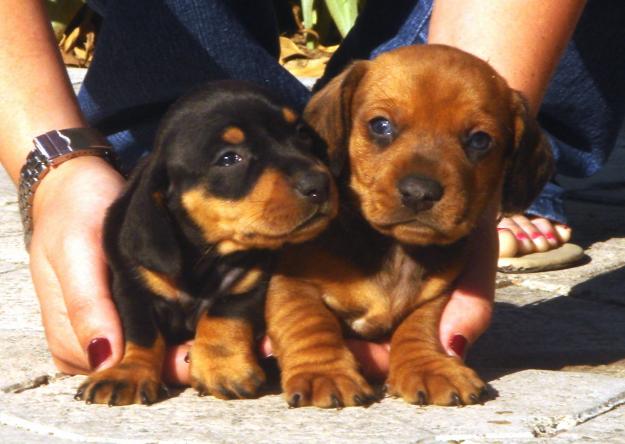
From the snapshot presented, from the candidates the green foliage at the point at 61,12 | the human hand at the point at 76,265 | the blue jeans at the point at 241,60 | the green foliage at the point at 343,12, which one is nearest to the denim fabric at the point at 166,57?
the blue jeans at the point at 241,60

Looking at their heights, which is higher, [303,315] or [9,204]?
[303,315]

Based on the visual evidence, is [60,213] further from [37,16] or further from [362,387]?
[362,387]

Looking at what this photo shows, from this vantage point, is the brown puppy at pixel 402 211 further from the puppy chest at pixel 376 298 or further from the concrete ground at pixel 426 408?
the concrete ground at pixel 426 408

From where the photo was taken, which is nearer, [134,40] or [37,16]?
[37,16]

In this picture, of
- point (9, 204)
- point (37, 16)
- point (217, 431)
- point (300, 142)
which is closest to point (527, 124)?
point (300, 142)

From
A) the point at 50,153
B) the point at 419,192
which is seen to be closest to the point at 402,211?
the point at 419,192

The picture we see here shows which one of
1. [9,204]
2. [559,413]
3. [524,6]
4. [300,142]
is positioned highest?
[524,6]
